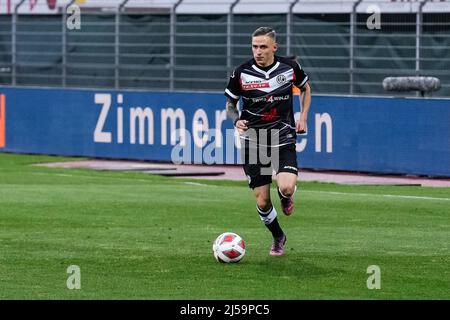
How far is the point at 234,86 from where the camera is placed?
13484 millimetres

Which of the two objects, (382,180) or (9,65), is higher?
(9,65)

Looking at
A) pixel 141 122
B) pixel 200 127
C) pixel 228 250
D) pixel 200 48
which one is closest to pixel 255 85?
pixel 228 250

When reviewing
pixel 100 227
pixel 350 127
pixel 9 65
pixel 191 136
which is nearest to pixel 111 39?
pixel 9 65

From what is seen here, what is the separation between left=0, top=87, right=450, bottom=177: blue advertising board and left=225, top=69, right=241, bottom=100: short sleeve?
1128cm

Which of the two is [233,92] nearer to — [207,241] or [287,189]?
[287,189]

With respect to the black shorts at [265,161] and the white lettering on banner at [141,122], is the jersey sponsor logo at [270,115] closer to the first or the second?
the black shorts at [265,161]

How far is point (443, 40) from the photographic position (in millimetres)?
26078

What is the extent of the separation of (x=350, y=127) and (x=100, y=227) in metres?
10.5

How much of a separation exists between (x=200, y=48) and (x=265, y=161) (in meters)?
17.1

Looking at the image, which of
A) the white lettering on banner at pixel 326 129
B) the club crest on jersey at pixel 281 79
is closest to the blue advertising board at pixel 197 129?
the white lettering on banner at pixel 326 129

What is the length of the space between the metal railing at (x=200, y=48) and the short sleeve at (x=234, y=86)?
1319cm
